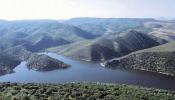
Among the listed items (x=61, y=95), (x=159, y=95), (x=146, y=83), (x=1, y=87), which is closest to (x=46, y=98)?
(x=61, y=95)

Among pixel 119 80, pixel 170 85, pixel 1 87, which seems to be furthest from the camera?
pixel 119 80

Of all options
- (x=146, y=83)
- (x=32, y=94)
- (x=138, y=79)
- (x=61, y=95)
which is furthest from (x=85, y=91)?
(x=138, y=79)

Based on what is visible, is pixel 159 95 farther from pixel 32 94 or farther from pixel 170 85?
Answer: pixel 170 85

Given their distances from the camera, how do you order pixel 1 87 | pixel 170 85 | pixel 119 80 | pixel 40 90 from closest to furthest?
pixel 40 90 < pixel 1 87 < pixel 170 85 < pixel 119 80

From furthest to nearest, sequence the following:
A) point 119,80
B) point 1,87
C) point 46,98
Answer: point 119,80
point 1,87
point 46,98

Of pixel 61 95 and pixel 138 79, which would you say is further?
pixel 138 79

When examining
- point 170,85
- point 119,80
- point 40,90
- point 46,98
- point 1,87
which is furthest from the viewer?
point 119,80

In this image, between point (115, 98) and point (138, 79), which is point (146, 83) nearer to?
point (138, 79)

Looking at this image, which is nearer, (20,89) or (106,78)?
(20,89)
